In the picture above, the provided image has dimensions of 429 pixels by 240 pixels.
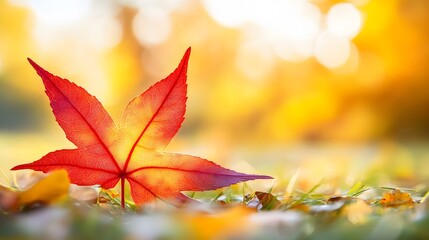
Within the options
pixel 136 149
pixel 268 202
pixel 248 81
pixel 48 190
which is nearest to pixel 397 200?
pixel 268 202

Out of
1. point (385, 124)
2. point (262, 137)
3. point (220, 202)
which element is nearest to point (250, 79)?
point (262, 137)

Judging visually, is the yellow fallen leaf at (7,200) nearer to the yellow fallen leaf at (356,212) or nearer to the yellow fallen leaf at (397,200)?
the yellow fallen leaf at (356,212)

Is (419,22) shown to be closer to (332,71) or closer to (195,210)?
(332,71)

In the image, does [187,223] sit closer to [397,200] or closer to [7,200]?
[7,200]

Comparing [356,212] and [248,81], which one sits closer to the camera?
[356,212]

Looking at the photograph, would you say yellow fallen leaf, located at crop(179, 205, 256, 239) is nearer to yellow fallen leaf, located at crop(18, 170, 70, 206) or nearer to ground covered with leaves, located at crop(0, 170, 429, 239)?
ground covered with leaves, located at crop(0, 170, 429, 239)
